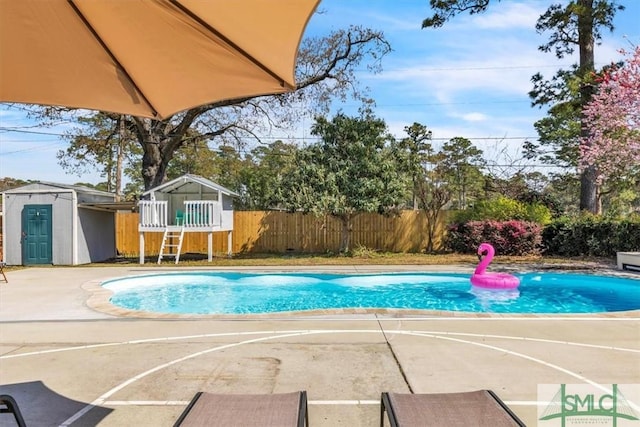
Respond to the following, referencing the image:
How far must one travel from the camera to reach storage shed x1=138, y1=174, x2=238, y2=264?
1494cm

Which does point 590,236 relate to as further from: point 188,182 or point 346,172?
point 188,182

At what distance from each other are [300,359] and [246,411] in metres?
2.17

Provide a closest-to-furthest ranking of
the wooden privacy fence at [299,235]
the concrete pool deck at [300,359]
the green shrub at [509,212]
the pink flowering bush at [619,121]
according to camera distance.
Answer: the concrete pool deck at [300,359]
the pink flowering bush at [619,121]
the green shrub at [509,212]
the wooden privacy fence at [299,235]

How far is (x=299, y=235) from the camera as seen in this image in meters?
18.3

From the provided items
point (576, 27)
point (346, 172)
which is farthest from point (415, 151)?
point (576, 27)

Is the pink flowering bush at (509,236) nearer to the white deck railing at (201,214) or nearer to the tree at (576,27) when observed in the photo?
the tree at (576,27)

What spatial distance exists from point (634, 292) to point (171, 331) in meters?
9.76

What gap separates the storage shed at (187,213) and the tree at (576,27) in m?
9.91

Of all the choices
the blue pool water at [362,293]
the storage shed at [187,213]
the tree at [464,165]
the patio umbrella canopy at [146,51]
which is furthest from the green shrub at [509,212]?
the patio umbrella canopy at [146,51]

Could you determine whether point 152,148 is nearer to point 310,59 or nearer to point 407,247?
point 310,59

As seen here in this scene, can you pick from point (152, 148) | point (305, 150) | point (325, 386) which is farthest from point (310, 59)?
point (325, 386)

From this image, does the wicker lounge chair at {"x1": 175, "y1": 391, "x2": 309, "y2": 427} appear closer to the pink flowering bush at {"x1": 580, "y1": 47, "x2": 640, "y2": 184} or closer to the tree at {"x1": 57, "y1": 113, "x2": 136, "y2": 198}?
the pink flowering bush at {"x1": 580, "y1": 47, "x2": 640, "y2": 184}

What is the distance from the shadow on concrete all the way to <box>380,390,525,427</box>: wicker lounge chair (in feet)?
7.01

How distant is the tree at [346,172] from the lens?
1541 centimetres
